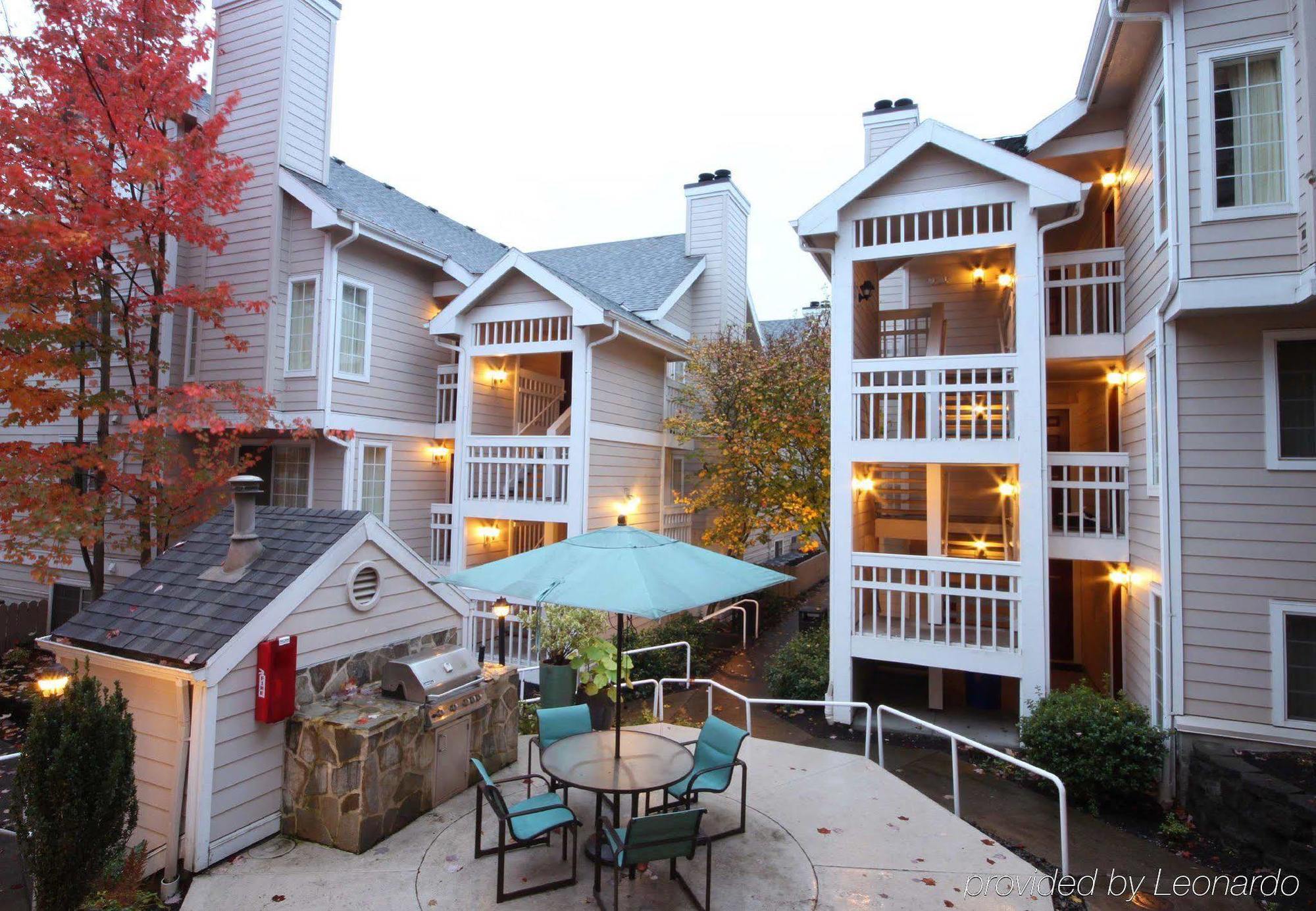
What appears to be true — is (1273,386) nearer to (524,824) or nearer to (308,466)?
(524,824)

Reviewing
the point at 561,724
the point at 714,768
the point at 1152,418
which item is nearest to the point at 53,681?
the point at 561,724

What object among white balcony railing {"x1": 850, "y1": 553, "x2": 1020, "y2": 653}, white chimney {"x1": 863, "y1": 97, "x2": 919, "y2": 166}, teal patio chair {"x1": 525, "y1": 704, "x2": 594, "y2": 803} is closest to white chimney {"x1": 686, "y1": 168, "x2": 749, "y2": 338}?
white chimney {"x1": 863, "y1": 97, "x2": 919, "y2": 166}

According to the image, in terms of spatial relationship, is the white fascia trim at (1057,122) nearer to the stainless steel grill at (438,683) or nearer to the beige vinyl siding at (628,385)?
the beige vinyl siding at (628,385)

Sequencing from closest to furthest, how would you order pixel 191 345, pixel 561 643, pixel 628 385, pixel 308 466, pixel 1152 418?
pixel 1152 418 < pixel 561 643 < pixel 308 466 < pixel 191 345 < pixel 628 385

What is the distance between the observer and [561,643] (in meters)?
8.40

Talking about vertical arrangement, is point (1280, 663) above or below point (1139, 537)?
below

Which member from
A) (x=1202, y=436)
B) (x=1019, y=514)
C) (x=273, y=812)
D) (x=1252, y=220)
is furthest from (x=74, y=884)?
(x=1252, y=220)

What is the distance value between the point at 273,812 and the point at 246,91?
11.7 metres

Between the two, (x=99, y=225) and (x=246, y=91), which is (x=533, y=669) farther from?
(x=246, y=91)

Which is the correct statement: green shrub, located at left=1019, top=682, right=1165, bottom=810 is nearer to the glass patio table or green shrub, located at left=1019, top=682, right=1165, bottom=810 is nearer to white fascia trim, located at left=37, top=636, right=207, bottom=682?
the glass patio table

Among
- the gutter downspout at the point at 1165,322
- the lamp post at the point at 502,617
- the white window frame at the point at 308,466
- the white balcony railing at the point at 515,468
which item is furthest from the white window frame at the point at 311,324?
the gutter downspout at the point at 1165,322

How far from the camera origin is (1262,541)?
659 centimetres

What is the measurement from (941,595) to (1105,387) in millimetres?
4622

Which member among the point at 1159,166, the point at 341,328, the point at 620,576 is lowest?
the point at 620,576
